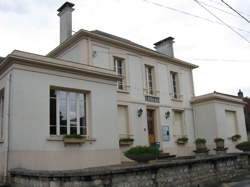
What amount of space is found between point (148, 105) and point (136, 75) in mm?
1800

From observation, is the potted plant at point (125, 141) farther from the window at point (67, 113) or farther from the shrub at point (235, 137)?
the shrub at point (235, 137)

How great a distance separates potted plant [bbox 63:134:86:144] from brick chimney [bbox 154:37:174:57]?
1116 centimetres

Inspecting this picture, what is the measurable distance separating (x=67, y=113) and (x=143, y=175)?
4.55m

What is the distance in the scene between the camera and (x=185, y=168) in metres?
8.10

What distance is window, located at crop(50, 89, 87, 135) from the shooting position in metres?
9.98

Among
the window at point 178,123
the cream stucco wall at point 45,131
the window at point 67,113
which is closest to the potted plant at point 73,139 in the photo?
the cream stucco wall at point 45,131

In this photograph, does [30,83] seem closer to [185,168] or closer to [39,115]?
[39,115]

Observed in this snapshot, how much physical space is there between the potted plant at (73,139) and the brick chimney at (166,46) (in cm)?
1116

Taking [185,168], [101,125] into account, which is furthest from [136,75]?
[185,168]

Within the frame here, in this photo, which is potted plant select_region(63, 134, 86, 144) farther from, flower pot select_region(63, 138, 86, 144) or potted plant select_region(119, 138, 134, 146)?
potted plant select_region(119, 138, 134, 146)

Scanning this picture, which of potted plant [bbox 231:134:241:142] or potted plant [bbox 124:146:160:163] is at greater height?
potted plant [bbox 231:134:241:142]

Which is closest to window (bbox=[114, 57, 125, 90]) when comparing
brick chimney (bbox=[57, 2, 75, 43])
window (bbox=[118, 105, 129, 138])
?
window (bbox=[118, 105, 129, 138])

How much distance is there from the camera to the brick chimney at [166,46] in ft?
63.3

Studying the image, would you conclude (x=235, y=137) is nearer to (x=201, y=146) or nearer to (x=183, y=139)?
(x=201, y=146)
